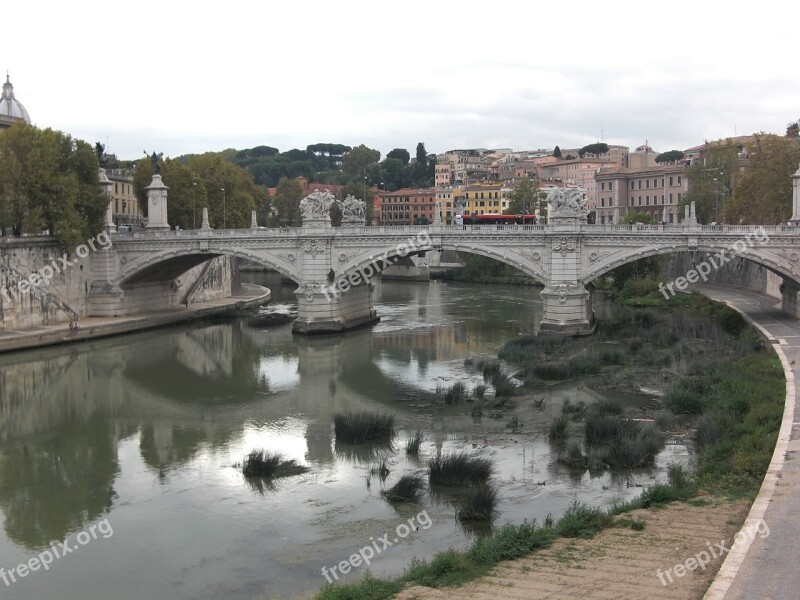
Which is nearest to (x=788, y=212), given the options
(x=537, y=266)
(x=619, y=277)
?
(x=619, y=277)

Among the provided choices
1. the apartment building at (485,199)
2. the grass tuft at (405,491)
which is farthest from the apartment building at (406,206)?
the grass tuft at (405,491)

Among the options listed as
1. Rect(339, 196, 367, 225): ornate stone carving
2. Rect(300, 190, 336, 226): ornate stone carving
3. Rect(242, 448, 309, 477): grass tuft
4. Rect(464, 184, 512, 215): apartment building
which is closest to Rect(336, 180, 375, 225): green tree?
Rect(464, 184, 512, 215): apartment building

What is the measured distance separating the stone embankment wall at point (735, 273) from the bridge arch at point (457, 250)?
12.1 m

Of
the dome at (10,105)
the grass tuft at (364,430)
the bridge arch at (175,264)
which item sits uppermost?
the dome at (10,105)

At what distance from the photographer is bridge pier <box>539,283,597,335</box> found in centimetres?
3375

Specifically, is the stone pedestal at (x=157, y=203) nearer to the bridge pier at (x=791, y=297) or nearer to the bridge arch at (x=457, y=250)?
the bridge arch at (x=457, y=250)

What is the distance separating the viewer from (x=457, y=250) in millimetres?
35406

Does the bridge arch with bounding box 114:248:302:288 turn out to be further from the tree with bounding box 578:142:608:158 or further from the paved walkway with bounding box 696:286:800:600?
the tree with bounding box 578:142:608:158

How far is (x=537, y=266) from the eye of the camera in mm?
34875

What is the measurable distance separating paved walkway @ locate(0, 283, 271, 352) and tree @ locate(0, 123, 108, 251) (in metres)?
4.02

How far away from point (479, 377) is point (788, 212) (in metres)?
23.8

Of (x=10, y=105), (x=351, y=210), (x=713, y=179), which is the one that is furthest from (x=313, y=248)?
(x=10, y=105)

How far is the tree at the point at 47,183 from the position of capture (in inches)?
1417

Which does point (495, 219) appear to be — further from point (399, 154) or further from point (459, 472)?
point (399, 154)
